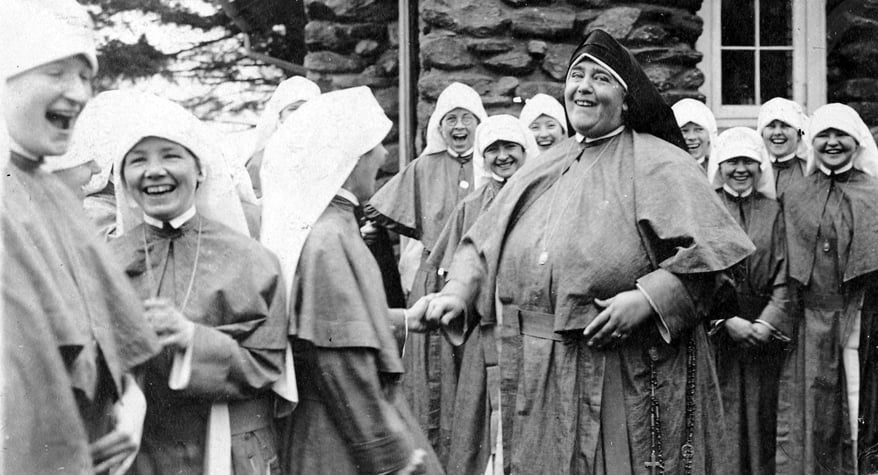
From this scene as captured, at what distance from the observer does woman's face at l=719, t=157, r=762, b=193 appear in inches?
237

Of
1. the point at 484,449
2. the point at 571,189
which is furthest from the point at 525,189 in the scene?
the point at 484,449

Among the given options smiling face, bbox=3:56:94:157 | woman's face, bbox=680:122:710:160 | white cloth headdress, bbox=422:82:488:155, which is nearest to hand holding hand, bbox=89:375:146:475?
smiling face, bbox=3:56:94:157

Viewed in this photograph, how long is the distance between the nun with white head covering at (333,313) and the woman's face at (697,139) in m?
3.41

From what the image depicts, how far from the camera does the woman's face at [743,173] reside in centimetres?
602

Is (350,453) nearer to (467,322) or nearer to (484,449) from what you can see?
(467,322)

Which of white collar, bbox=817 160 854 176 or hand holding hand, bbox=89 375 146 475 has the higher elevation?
white collar, bbox=817 160 854 176

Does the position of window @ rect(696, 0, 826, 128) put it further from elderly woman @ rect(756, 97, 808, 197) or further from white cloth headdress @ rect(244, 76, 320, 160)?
white cloth headdress @ rect(244, 76, 320, 160)

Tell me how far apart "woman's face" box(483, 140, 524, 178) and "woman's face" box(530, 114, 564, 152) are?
25.1 inches

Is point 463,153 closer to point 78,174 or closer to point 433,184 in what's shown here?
point 433,184

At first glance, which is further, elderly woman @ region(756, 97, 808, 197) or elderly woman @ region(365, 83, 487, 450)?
elderly woman @ region(365, 83, 487, 450)

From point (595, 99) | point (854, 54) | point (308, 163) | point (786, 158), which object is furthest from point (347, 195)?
point (854, 54)

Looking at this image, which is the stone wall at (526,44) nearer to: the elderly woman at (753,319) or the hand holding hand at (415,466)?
the elderly woman at (753,319)

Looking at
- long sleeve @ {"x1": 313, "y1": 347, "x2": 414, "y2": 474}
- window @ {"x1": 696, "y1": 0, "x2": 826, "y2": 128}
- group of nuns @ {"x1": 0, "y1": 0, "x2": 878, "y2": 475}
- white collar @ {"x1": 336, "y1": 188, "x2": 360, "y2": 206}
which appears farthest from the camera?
window @ {"x1": 696, "y1": 0, "x2": 826, "y2": 128}

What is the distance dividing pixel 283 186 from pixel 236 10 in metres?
7.97
